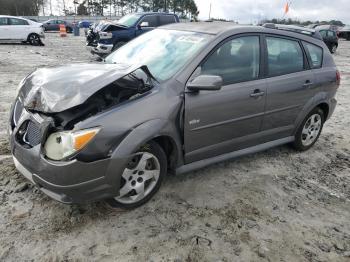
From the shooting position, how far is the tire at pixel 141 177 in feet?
10.3

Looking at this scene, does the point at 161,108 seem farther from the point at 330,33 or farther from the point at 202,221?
the point at 330,33

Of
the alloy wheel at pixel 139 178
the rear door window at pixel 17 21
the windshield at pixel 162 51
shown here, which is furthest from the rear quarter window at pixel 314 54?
the rear door window at pixel 17 21

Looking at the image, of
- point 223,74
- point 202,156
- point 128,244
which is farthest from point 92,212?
point 223,74

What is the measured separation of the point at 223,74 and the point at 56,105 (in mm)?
1752

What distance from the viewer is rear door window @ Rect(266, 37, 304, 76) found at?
13.5 feet

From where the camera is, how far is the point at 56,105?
2842mm

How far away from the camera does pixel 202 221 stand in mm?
3164

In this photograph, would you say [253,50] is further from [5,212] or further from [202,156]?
[5,212]

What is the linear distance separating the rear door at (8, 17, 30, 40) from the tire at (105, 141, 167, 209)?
57.5 feet

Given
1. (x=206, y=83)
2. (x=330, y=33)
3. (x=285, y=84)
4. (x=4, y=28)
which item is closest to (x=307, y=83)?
(x=285, y=84)

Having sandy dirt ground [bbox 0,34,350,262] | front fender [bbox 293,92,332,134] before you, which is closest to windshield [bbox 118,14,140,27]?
front fender [bbox 293,92,332,134]

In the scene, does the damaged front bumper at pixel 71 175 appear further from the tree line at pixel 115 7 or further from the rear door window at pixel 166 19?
the tree line at pixel 115 7

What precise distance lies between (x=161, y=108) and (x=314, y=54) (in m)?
2.70

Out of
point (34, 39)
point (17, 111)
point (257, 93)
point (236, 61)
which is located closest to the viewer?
point (17, 111)
